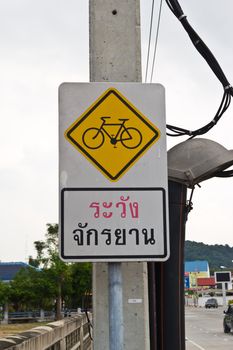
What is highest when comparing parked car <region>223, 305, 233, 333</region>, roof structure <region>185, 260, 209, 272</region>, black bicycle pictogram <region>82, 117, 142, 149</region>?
roof structure <region>185, 260, 209, 272</region>

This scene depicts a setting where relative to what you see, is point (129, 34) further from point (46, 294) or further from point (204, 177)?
point (46, 294)

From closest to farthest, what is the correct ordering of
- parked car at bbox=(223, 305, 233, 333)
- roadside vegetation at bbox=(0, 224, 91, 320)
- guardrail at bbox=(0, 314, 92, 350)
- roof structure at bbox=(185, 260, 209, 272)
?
guardrail at bbox=(0, 314, 92, 350)
parked car at bbox=(223, 305, 233, 333)
roadside vegetation at bbox=(0, 224, 91, 320)
roof structure at bbox=(185, 260, 209, 272)

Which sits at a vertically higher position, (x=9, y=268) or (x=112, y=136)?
(x=9, y=268)

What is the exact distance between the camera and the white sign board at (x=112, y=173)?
2369 millimetres

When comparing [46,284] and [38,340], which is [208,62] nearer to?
[38,340]

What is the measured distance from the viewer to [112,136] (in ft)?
8.04

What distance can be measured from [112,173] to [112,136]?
6.2 inches

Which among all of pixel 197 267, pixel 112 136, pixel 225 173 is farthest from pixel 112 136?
pixel 197 267

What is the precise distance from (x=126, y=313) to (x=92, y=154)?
3.15ft

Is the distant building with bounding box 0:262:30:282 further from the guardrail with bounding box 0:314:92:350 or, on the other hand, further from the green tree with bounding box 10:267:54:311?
the guardrail with bounding box 0:314:92:350

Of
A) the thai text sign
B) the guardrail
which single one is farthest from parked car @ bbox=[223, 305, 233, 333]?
the thai text sign

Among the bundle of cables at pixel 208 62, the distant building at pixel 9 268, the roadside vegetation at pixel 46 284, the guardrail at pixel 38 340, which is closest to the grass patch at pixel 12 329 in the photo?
the roadside vegetation at pixel 46 284

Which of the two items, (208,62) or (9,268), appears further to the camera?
(9,268)

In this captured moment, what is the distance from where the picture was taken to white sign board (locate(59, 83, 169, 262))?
2.37m
